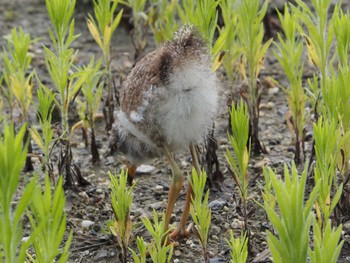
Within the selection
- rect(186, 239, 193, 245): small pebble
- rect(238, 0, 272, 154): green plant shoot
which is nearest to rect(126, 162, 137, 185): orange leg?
rect(186, 239, 193, 245): small pebble

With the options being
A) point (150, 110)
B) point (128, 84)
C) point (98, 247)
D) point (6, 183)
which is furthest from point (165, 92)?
point (6, 183)

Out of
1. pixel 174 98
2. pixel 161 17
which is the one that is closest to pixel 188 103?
pixel 174 98

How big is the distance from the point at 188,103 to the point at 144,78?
26 cm

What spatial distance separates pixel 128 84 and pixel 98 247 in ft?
2.56

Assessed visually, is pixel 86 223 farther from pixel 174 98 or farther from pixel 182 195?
pixel 174 98

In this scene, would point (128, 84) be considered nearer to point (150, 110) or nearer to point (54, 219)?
point (150, 110)

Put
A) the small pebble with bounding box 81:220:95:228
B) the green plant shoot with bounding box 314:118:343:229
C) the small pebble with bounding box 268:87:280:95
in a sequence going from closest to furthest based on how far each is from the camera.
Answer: the green plant shoot with bounding box 314:118:343:229 < the small pebble with bounding box 81:220:95:228 < the small pebble with bounding box 268:87:280:95

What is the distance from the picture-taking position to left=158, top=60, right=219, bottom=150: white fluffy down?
129 inches

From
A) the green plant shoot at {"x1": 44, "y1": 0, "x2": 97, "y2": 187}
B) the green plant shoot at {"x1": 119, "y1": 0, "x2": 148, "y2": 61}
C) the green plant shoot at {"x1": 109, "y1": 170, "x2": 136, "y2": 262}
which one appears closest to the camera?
the green plant shoot at {"x1": 109, "y1": 170, "x2": 136, "y2": 262}

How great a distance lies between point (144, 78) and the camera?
3428mm

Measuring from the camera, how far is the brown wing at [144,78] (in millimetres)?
3303

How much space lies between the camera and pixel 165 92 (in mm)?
3309

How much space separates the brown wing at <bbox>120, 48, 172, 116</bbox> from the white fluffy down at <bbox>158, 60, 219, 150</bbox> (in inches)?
2.5

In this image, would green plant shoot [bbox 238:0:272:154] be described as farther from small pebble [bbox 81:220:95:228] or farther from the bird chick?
small pebble [bbox 81:220:95:228]
